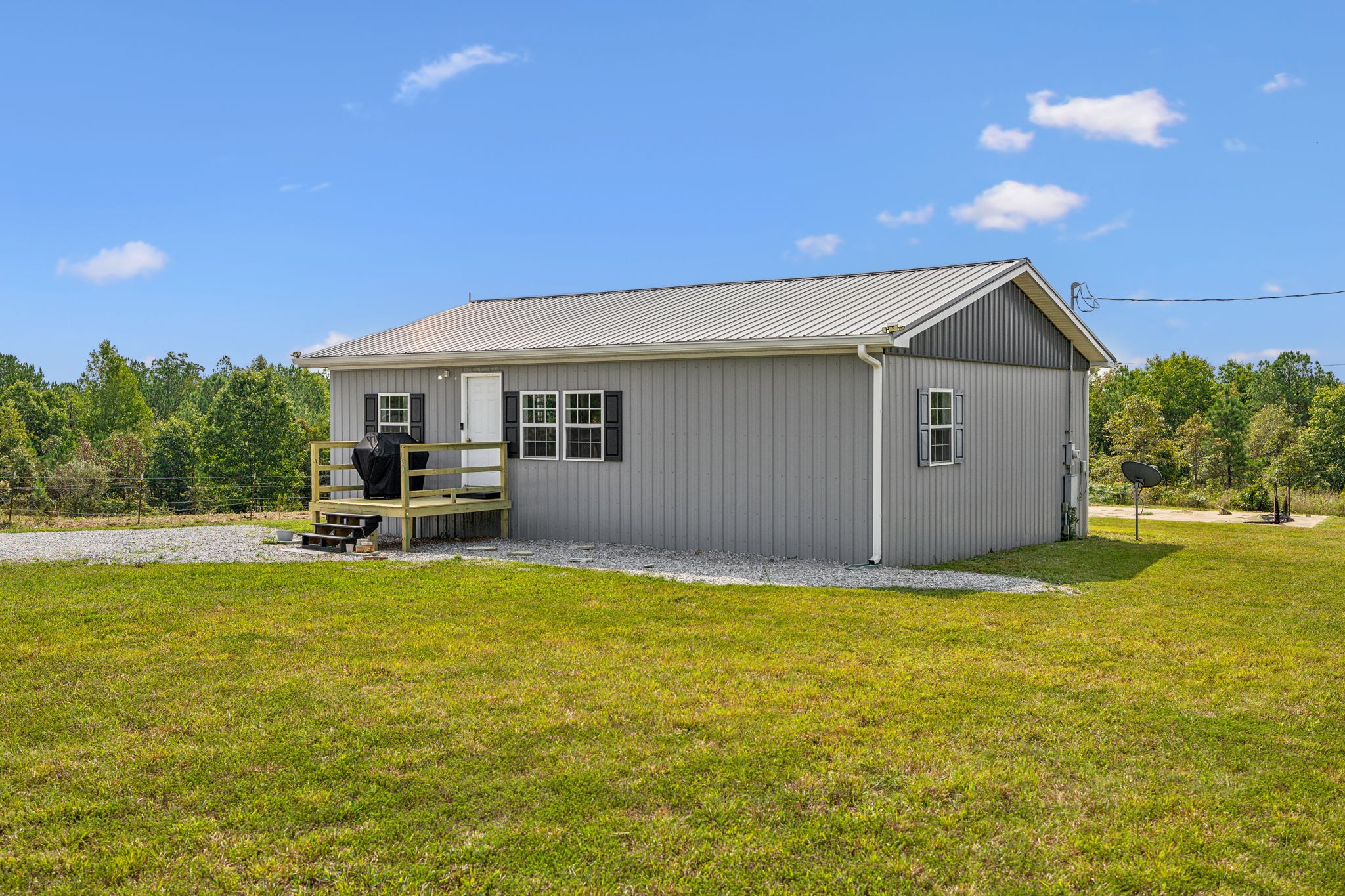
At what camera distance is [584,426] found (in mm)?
12391

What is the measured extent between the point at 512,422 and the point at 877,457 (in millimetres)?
5069

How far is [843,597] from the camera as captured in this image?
27.6 feet

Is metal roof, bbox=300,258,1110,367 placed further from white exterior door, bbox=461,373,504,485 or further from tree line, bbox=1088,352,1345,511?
tree line, bbox=1088,352,1345,511

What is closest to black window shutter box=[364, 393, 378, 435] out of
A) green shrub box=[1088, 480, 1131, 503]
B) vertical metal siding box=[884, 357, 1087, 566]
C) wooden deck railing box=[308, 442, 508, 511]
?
wooden deck railing box=[308, 442, 508, 511]

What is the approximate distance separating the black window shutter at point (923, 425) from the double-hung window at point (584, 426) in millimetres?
3882

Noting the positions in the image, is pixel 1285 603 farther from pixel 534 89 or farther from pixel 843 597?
pixel 534 89

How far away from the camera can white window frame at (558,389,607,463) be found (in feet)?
40.0

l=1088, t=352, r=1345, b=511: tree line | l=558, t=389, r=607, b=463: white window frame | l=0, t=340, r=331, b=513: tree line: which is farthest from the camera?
l=0, t=340, r=331, b=513: tree line

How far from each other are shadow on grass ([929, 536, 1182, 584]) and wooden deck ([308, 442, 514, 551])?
5692 mm

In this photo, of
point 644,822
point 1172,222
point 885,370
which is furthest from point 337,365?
point 1172,222

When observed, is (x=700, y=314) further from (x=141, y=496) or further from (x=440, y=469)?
(x=141, y=496)

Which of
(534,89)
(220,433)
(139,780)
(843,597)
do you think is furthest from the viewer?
(220,433)

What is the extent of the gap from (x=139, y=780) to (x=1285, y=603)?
8.90m

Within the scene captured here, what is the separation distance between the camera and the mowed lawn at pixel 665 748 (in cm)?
333
